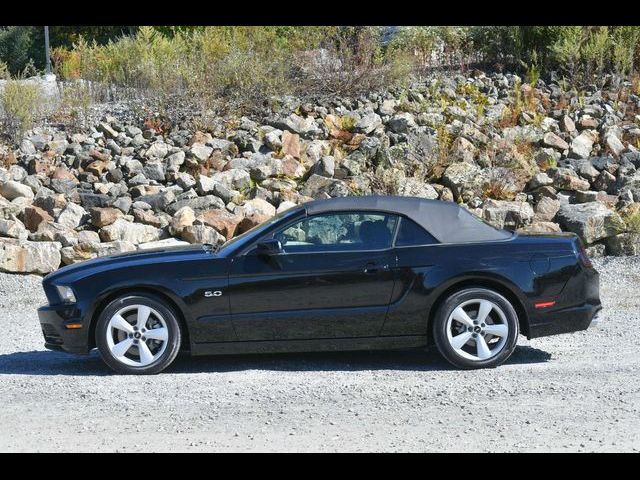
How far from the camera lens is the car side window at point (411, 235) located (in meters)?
8.24

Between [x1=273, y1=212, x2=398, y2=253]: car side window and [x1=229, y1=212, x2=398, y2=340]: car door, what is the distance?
0.05m

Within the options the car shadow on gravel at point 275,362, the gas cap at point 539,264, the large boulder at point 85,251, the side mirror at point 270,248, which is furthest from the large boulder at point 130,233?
the gas cap at point 539,264

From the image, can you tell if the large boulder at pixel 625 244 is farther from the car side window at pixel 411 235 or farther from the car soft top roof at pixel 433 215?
the car side window at pixel 411 235

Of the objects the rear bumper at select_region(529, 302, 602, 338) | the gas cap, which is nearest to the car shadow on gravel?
the rear bumper at select_region(529, 302, 602, 338)

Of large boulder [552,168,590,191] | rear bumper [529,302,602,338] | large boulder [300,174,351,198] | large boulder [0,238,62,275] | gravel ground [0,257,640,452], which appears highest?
large boulder [300,174,351,198]

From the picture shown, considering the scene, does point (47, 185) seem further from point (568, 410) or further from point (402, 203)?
point (568, 410)

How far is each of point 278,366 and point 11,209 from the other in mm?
6513

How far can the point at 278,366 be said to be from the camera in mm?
8375

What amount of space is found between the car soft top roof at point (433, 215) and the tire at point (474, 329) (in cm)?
48

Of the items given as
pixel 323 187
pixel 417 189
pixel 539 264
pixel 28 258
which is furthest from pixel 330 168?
pixel 539 264

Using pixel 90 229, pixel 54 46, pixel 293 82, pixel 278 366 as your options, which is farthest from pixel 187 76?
pixel 278 366

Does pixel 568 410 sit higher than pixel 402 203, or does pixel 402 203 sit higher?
pixel 402 203

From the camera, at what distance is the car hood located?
8273 millimetres

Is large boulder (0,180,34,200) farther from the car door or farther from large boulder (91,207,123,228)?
the car door
